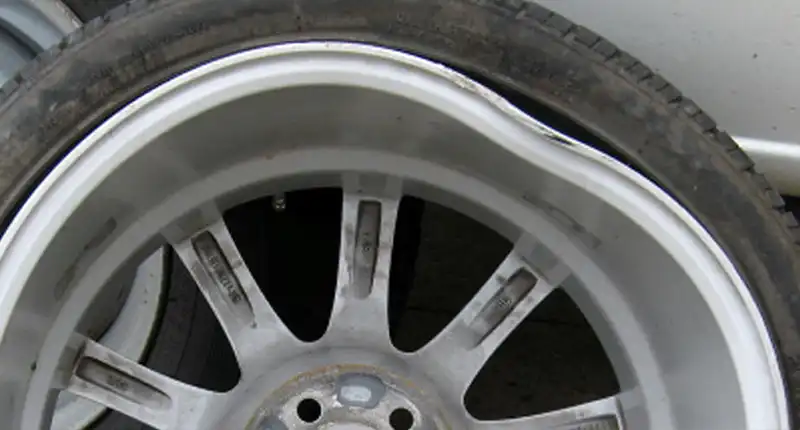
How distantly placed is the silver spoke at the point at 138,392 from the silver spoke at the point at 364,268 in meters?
0.18

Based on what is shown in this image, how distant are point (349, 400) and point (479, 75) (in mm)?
416

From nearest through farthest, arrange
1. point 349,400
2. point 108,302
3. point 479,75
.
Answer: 1. point 479,75
2. point 349,400
3. point 108,302

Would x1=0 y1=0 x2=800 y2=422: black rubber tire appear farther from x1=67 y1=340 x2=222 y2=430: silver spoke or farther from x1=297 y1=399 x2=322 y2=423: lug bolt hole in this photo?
x1=297 y1=399 x2=322 y2=423: lug bolt hole

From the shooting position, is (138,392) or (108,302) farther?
(108,302)

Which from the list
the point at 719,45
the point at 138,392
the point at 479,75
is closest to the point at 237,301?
the point at 138,392

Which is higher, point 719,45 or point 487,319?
point 719,45

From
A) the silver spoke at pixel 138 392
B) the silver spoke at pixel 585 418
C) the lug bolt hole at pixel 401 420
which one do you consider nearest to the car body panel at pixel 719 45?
the silver spoke at pixel 585 418

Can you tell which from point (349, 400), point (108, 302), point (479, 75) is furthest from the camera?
point (108, 302)

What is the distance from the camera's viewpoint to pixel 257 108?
0.79m

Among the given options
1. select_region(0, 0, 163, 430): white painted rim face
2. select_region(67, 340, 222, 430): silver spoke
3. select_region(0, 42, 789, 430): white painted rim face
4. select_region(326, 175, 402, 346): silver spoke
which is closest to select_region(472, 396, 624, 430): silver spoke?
select_region(0, 42, 789, 430): white painted rim face

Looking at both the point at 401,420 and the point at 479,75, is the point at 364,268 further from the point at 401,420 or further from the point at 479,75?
the point at 479,75

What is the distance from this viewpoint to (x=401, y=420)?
3.49ft

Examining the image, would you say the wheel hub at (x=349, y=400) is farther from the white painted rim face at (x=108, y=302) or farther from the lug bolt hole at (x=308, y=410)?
the white painted rim face at (x=108, y=302)

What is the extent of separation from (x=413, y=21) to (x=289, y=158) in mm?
226
